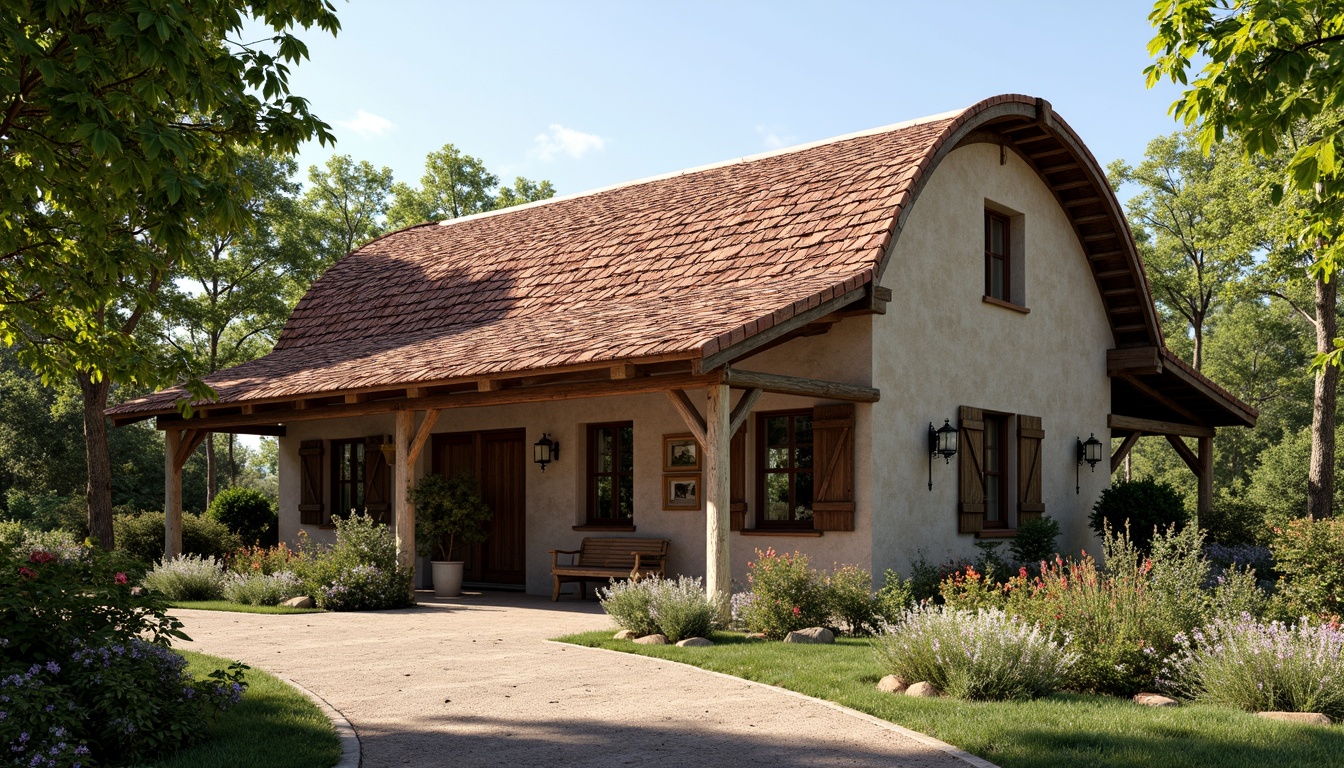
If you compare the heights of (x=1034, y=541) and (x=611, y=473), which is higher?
(x=611, y=473)

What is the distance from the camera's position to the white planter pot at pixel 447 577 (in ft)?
51.7

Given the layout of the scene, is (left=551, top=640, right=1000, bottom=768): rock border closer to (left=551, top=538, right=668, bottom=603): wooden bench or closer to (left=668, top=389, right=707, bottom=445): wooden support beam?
(left=668, top=389, right=707, bottom=445): wooden support beam

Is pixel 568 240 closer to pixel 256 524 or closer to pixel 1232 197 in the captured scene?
pixel 256 524

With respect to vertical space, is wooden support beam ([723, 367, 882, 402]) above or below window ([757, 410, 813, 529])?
above

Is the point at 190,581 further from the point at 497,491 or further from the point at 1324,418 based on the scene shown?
the point at 1324,418

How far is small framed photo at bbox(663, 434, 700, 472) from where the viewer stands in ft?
47.5

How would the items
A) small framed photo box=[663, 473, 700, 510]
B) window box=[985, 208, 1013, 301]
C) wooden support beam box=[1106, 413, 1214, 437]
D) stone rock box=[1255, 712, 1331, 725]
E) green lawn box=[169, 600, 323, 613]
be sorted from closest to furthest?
stone rock box=[1255, 712, 1331, 725] < green lawn box=[169, 600, 323, 613] < small framed photo box=[663, 473, 700, 510] < window box=[985, 208, 1013, 301] < wooden support beam box=[1106, 413, 1214, 437]

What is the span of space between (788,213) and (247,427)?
8920mm

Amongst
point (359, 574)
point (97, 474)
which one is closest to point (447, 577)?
point (359, 574)

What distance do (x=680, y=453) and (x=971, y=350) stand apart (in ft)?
13.0

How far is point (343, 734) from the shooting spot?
664 cm

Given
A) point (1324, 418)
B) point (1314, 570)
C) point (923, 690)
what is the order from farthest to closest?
point (1324, 418)
point (1314, 570)
point (923, 690)

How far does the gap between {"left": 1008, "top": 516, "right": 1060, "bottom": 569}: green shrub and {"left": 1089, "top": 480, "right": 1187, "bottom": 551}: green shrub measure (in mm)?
1707

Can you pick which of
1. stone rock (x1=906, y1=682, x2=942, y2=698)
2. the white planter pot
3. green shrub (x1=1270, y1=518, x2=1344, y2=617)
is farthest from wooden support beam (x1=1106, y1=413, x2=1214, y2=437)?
stone rock (x1=906, y1=682, x2=942, y2=698)
